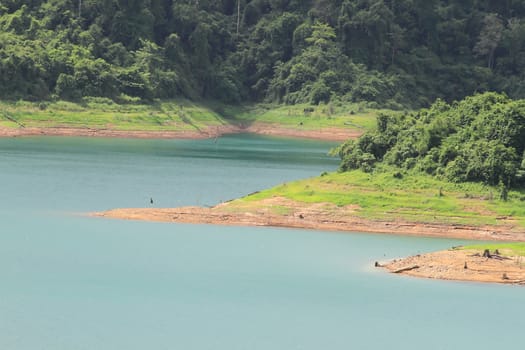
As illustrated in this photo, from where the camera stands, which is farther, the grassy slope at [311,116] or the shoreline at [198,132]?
the grassy slope at [311,116]

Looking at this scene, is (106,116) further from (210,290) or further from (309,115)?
(210,290)

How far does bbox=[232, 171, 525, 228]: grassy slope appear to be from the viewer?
53.9 m

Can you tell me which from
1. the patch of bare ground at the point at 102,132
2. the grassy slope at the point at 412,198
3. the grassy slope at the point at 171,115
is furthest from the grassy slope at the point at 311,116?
the grassy slope at the point at 412,198

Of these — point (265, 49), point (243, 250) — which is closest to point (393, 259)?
point (243, 250)

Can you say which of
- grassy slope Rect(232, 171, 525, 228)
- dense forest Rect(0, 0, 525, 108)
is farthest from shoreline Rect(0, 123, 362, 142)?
grassy slope Rect(232, 171, 525, 228)

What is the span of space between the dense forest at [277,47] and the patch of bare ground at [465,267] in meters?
A: 83.3

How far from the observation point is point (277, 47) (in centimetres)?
15425

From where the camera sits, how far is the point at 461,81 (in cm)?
15375

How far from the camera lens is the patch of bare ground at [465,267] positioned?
42.2m

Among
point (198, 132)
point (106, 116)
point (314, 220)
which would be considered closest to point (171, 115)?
point (198, 132)

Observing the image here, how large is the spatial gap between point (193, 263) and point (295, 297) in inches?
254

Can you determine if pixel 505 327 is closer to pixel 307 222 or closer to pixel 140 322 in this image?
pixel 140 322

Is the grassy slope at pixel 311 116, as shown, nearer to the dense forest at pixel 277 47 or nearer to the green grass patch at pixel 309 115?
the green grass patch at pixel 309 115

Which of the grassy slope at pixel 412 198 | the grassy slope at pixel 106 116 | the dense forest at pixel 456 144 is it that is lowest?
the grassy slope at pixel 106 116
